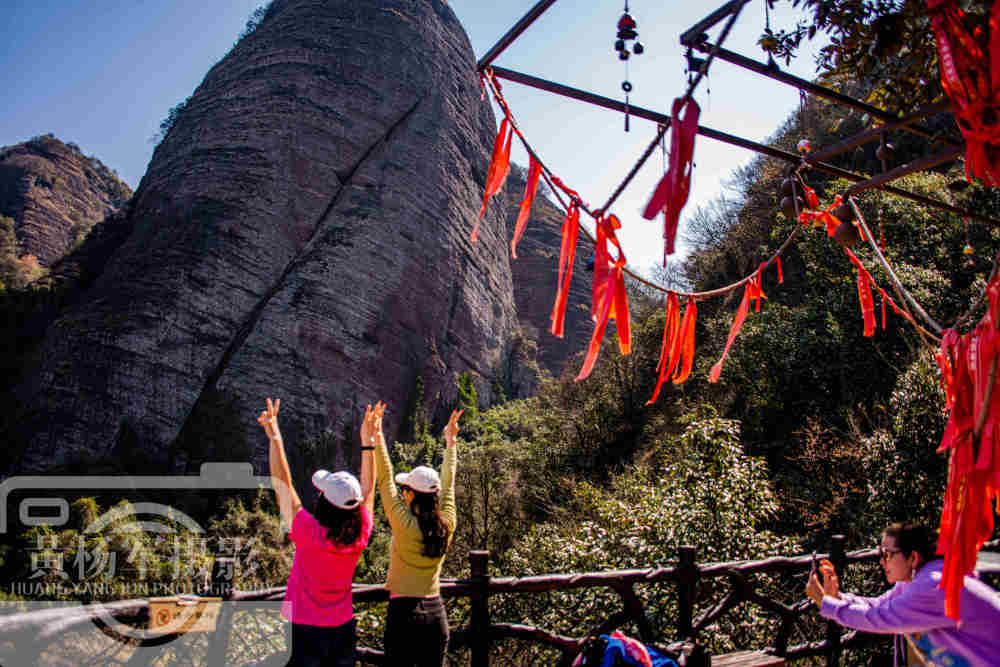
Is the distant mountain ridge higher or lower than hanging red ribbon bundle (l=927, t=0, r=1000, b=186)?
higher

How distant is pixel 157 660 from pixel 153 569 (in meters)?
15.8

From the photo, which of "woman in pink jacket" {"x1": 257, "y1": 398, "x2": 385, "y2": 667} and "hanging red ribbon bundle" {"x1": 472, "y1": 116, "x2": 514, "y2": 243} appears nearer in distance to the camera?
"woman in pink jacket" {"x1": 257, "y1": 398, "x2": 385, "y2": 667}

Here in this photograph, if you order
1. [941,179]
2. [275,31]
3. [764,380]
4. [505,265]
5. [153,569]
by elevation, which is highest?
[275,31]

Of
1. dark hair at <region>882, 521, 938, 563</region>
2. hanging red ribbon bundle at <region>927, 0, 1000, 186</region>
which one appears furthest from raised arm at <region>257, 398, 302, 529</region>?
hanging red ribbon bundle at <region>927, 0, 1000, 186</region>

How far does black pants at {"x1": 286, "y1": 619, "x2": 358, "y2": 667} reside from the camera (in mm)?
2383

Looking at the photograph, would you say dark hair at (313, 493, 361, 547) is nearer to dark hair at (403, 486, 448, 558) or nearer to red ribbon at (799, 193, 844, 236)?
dark hair at (403, 486, 448, 558)

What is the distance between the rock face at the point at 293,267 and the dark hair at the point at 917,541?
23.8 m

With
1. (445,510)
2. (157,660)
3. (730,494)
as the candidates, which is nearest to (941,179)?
(730,494)

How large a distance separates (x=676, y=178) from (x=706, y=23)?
23.7 inches

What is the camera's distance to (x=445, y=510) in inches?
110

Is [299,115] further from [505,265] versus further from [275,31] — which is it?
[505,265]

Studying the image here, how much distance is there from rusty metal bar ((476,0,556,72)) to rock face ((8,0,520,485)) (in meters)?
23.4

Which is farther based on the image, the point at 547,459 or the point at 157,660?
the point at 547,459

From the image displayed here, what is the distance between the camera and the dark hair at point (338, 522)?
2.39 metres
